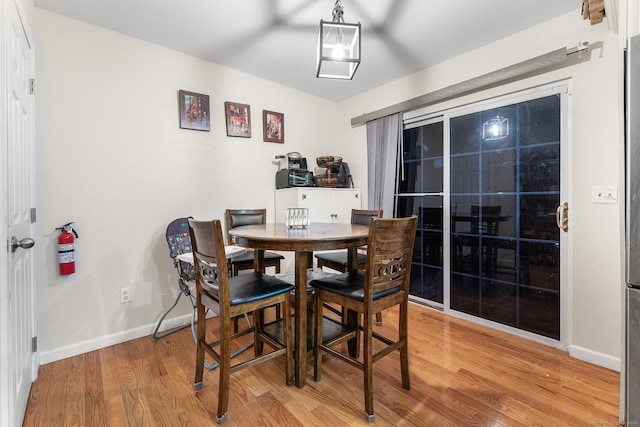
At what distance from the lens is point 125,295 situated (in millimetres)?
2389

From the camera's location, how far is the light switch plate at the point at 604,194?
6.34 ft

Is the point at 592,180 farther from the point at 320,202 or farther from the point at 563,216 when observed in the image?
the point at 320,202

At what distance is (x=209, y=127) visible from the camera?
9.21ft

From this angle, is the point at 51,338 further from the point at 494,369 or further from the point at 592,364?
the point at 592,364

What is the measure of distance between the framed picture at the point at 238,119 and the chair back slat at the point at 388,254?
6.77ft

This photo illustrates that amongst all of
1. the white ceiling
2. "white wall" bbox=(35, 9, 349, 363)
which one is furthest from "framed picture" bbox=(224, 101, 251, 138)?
the white ceiling

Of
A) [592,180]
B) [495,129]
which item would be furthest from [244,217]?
[592,180]

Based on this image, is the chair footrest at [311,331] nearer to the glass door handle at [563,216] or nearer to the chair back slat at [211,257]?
the chair back slat at [211,257]

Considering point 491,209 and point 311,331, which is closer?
point 311,331

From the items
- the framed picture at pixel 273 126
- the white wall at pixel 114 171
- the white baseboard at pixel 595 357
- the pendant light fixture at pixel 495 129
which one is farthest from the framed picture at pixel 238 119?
the white baseboard at pixel 595 357

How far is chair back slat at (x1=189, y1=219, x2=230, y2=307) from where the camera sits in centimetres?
143

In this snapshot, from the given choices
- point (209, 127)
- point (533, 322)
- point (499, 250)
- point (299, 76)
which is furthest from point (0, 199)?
point (533, 322)

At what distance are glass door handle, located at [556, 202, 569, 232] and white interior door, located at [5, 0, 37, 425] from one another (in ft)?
10.4

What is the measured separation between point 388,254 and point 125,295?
2150 millimetres
